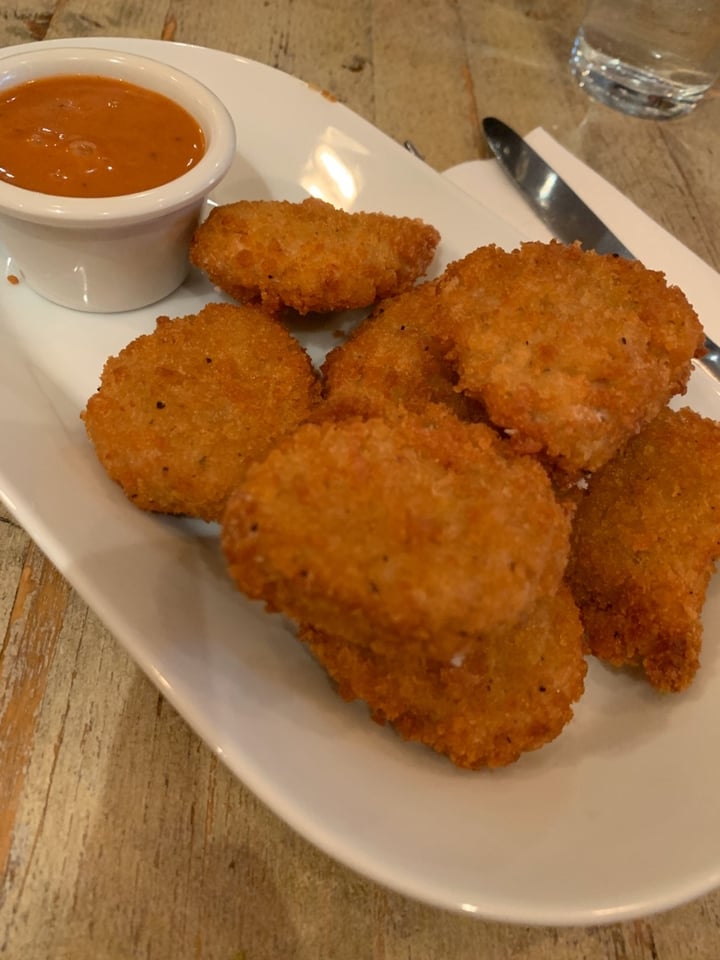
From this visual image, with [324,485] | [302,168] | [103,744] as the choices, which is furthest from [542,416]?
[302,168]

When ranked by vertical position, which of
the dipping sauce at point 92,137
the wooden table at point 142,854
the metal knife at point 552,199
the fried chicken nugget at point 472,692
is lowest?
the wooden table at point 142,854

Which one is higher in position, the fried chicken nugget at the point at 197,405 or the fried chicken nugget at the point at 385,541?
the fried chicken nugget at the point at 385,541

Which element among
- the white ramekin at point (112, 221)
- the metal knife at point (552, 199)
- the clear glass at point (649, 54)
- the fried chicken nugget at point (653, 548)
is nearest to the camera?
the fried chicken nugget at point (653, 548)

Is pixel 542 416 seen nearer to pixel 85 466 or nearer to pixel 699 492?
pixel 699 492

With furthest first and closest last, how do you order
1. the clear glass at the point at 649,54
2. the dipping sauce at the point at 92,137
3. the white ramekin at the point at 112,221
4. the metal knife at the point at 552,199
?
the clear glass at the point at 649,54 → the metal knife at the point at 552,199 → the dipping sauce at the point at 92,137 → the white ramekin at the point at 112,221

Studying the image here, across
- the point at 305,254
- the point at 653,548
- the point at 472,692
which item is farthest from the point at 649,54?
the point at 472,692

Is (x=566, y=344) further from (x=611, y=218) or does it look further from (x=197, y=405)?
(x=611, y=218)

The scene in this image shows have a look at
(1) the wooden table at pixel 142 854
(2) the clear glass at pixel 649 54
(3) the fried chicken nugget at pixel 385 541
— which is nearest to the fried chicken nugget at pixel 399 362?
(3) the fried chicken nugget at pixel 385 541

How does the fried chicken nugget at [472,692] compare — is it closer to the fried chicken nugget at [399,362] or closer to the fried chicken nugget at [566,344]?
the fried chicken nugget at [566,344]
